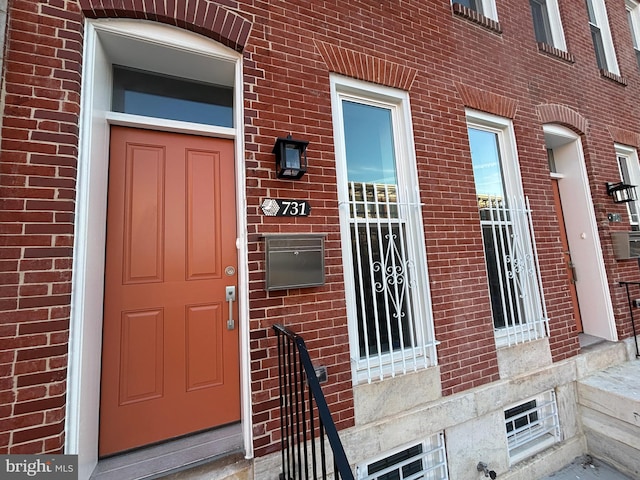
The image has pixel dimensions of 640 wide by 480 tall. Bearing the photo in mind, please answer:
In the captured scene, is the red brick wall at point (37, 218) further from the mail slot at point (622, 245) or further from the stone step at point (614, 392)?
the mail slot at point (622, 245)

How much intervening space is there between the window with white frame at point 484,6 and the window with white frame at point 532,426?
450cm

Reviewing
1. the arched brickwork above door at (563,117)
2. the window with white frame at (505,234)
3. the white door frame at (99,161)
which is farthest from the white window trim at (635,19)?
the white door frame at (99,161)

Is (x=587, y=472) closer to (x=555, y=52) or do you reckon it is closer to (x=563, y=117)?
(x=563, y=117)

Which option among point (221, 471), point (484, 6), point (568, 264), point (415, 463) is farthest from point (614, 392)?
point (484, 6)

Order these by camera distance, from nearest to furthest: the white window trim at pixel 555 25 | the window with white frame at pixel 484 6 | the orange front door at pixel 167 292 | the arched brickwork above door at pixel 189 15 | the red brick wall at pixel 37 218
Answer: the red brick wall at pixel 37 218
the arched brickwork above door at pixel 189 15
the orange front door at pixel 167 292
the window with white frame at pixel 484 6
the white window trim at pixel 555 25

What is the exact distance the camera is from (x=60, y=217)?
5.31 ft

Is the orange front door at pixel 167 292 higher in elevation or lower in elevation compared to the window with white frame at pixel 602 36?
lower

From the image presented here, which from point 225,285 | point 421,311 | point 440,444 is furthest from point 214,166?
point 440,444

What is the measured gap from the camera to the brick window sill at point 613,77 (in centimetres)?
454

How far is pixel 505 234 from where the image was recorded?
3.16m

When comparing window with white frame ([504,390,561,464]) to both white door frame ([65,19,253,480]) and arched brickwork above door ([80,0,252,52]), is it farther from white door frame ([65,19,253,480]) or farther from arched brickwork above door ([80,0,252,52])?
arched brickwork above door ([80,0,252,52])

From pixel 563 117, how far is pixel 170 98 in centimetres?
474

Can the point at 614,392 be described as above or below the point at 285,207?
below

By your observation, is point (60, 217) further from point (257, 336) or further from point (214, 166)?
point (257, 336)
